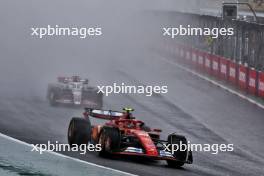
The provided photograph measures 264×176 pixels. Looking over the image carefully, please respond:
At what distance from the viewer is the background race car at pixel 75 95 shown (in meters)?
28.2

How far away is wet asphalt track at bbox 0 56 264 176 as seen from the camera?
1836 cm

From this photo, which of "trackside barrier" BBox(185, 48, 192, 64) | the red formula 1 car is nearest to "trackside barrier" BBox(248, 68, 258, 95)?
"trackside barrier" BBox(185, 48, 192, 64)

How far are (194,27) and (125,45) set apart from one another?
42.6 feet

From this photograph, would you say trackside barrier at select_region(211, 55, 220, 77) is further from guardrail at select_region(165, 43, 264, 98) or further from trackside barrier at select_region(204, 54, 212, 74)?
trackside barrier at select_region(204, 54, 212, 74)

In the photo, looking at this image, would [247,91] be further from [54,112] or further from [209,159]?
[209,159]

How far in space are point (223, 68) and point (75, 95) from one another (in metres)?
12.5

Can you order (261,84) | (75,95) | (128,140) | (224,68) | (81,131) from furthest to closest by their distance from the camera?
(224,68), (261,84), (75,95), (81,131), (128,140)

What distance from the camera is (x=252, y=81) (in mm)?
34688

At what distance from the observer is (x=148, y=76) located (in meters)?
41.7

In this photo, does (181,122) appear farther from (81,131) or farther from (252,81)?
(252,81)

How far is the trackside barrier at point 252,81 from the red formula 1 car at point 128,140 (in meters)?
15.7

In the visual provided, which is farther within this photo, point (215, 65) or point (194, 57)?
point (194, 57)

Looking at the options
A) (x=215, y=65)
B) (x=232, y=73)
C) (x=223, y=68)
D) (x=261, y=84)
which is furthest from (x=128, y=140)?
(x=215, y=65)

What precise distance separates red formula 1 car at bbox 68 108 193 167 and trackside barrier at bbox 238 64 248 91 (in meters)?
16.9
